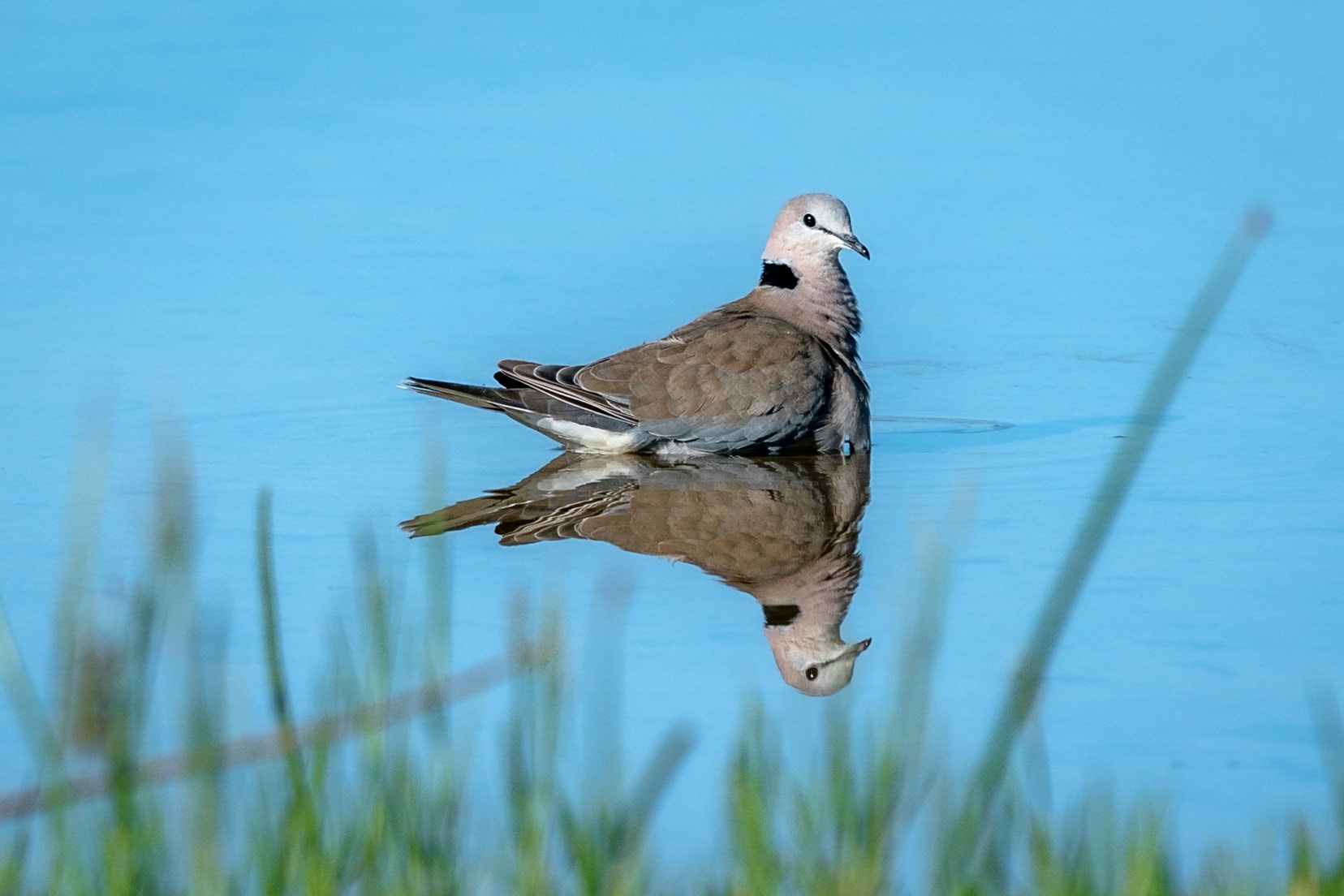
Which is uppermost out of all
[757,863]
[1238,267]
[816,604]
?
Answer: [1238,267]

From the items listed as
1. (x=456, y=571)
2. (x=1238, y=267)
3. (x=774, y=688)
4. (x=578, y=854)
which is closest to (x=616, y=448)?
(x=456, y=571)

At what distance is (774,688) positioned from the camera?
4852 mm

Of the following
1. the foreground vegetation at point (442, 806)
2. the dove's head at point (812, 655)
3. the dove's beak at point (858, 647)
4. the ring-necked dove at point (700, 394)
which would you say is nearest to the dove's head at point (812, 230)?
the ring-necked dove at point (700, 394)

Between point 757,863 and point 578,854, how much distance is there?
278 mm

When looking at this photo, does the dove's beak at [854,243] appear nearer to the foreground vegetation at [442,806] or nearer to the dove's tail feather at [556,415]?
the dove's tail feather at [556,415]

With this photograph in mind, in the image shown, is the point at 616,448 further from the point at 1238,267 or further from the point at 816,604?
the point at 1238,267

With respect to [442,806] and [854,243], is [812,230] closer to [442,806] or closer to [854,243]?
[854,243]

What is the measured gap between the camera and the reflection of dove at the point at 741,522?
5.34 m

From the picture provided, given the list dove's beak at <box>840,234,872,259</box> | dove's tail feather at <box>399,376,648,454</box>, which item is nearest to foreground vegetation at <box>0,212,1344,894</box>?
dove's tail feather at <box>399,376,648,454</box>

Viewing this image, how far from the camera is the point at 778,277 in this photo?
8.43 m

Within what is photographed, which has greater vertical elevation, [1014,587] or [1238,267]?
[1238,267]

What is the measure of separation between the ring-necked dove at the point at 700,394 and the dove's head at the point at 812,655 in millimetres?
2173

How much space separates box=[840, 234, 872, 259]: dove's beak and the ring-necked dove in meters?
0.51

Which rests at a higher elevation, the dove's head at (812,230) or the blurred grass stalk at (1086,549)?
the dove's head at (812,230)
